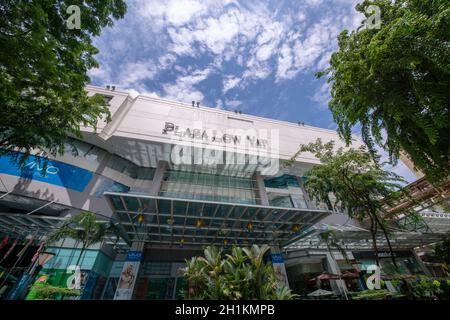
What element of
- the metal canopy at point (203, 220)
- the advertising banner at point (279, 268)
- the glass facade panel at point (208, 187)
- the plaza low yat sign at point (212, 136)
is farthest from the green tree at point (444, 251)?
the plaza low yat sign at point (212, 136)

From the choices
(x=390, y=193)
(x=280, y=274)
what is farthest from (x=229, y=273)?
(x=280, y=274)

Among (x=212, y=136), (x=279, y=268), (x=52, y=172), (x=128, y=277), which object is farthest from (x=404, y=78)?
(x=52, y=172)

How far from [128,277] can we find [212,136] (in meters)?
11.1

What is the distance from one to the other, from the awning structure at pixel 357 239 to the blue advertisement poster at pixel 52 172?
17509 mm

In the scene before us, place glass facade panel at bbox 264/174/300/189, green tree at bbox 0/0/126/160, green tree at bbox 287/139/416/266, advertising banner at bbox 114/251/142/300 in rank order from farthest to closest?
glass facade panel at bbox 264/174/300/189 → advertising banner at bbox 114/251/142/300 → green tree at bbox 287/139/416/266 → green tree at bbox 0/0/126/160

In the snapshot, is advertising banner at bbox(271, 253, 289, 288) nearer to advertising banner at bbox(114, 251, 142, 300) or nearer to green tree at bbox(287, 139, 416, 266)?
green tree at bbox(287, 139, 416, 266)

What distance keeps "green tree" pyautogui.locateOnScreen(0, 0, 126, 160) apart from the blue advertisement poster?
8606 millimetres

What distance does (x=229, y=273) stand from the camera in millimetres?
3928

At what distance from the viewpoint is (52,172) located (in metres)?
13.5

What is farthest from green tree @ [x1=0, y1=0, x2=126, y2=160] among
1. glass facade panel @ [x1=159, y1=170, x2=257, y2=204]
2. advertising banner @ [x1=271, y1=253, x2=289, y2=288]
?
advertising banner @ [x1=271, y1=253, x2=289, y2=288]

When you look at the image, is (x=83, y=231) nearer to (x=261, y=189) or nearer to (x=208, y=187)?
(x=208, y=187)

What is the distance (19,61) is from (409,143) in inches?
276

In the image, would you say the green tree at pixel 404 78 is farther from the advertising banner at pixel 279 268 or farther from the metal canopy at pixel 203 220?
the advertising banner at pixel 279 268

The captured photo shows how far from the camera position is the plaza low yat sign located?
14891mm
